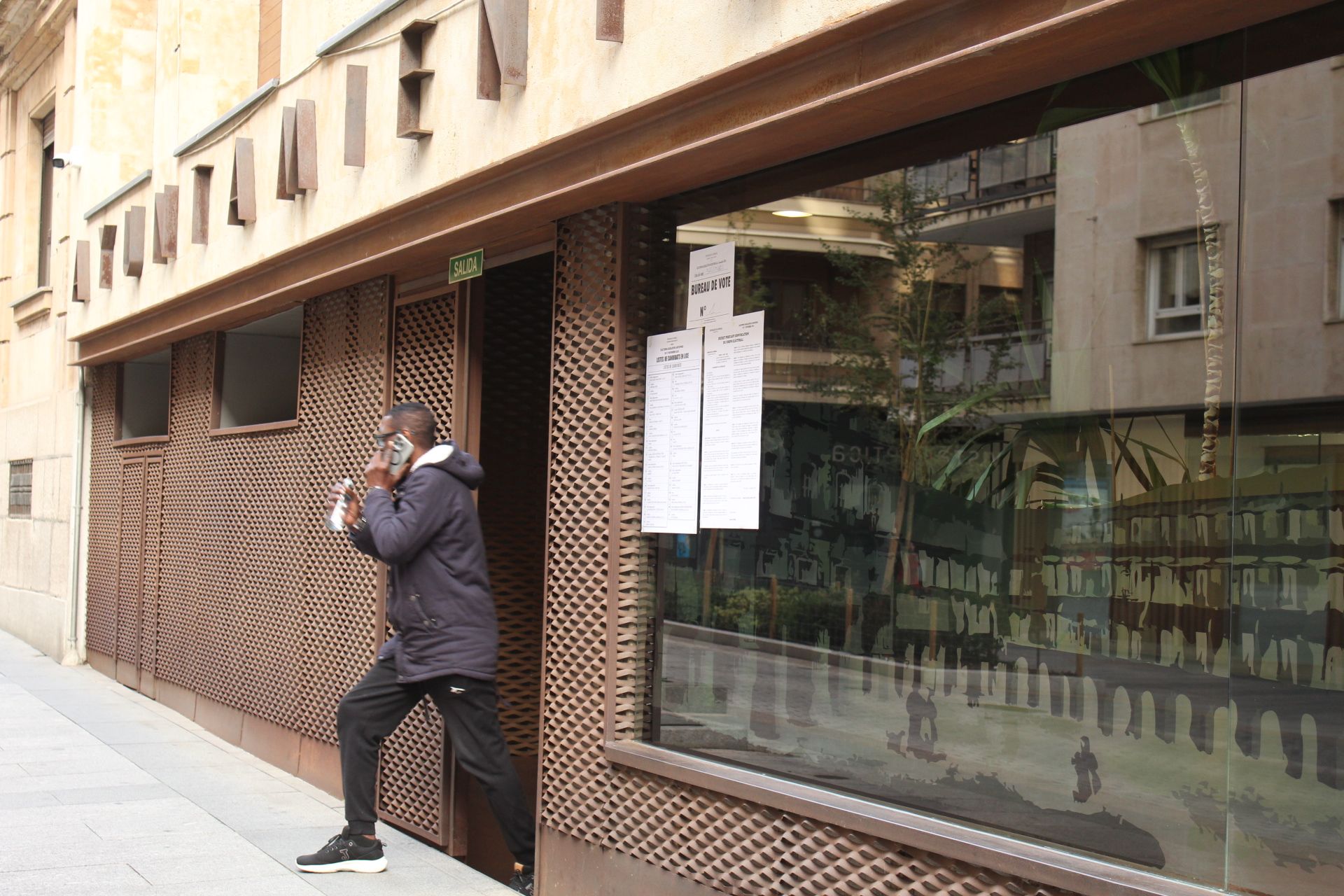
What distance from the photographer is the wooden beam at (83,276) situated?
541 inches

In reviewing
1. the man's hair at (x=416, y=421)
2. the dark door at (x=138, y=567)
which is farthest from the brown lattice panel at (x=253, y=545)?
the man's hair at (x=416, y=421)

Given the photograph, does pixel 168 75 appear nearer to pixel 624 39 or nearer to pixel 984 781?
pixel 624 39

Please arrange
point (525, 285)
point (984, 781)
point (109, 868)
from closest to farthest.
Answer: point (984, 781) → point (109, 868) → point (525, 285)

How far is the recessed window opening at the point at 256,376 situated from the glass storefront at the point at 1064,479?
6351 millimetres

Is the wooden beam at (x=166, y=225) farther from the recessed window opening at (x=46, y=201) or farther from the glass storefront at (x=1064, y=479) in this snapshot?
the recessed window opening at (x=46, y=201)

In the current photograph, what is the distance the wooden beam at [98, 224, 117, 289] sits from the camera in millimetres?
13078

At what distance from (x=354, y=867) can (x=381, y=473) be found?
5.74 ft

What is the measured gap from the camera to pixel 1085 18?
3.56 metres

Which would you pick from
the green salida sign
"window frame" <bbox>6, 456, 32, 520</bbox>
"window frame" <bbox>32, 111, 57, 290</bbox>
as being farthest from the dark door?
the green salida sign

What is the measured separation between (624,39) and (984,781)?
303 cm

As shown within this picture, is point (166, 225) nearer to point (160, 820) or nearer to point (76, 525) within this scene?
→ point (76, 525)

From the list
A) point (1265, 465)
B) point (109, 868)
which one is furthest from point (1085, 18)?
point (109, 868)

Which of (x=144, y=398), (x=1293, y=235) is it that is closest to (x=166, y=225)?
(x=144, y=398)

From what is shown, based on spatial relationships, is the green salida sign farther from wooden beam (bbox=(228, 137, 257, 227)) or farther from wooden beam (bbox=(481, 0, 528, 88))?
wooden beam (bbox=(228, 137, 257, 227))
